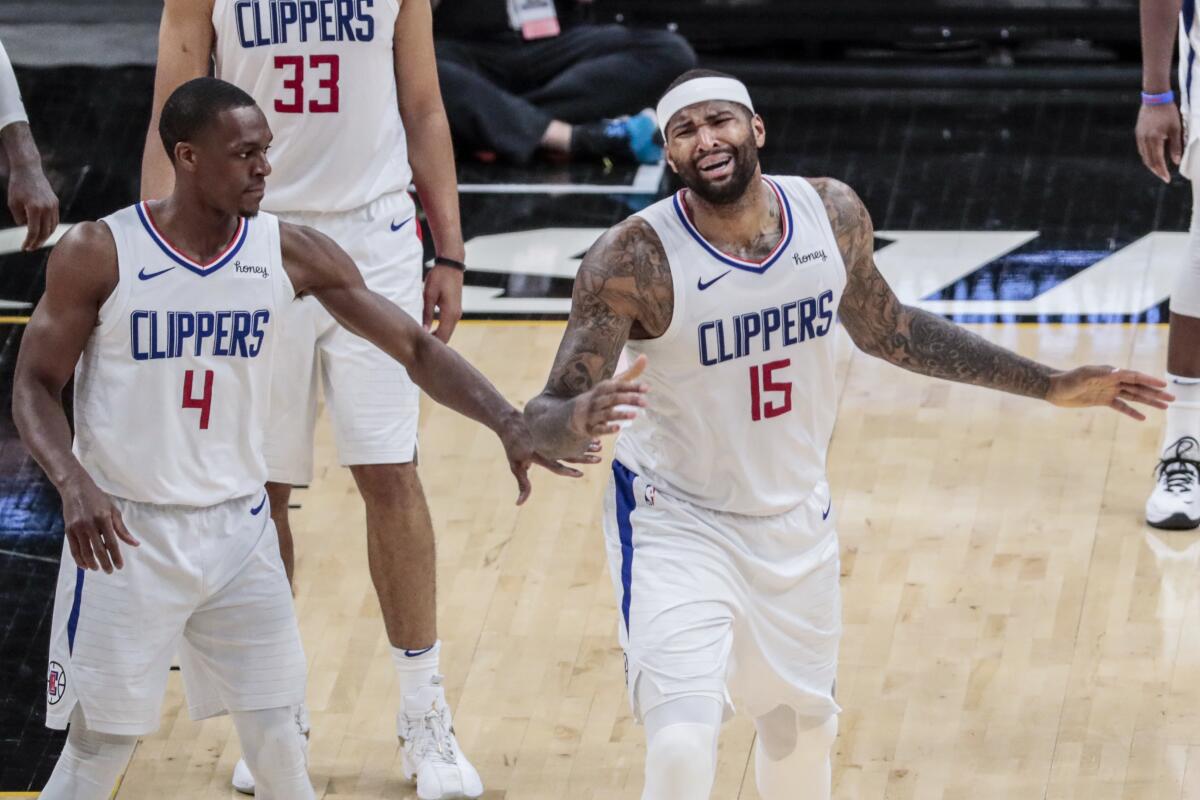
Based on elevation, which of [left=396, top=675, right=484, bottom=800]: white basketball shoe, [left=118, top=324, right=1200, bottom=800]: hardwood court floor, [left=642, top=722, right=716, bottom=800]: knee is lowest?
[left=118, top=324, right=1200, bottom=800]: hardwood court floor

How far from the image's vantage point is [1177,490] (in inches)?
237

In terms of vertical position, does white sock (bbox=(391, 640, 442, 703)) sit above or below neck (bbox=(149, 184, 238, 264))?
below

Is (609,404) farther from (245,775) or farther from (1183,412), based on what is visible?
(1183,412)

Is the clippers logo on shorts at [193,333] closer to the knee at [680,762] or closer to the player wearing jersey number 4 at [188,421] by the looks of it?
the player wearing jersey number 4 at [188,421]

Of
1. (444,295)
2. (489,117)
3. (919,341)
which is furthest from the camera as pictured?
(489,117)

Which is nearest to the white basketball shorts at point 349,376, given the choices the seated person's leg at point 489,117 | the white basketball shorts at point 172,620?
the white basketball shorts at point 172,620

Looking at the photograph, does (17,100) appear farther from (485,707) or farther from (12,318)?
(12,318)

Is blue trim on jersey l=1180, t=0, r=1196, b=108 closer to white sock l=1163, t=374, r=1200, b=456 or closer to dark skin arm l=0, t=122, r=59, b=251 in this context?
white sock l=1163, t=374, r=1200, b=456

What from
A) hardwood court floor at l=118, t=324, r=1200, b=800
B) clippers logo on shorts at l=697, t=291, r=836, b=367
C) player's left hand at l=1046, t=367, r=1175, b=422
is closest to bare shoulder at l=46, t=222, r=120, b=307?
clippers logo on shorts at l=697, t=291, r=836, b=367

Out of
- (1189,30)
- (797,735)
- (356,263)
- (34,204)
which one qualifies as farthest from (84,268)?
(1189,30)

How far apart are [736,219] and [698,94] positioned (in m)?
0.25

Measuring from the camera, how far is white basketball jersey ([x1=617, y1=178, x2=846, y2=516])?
160 inches

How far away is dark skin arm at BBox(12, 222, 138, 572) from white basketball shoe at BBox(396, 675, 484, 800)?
1.15m

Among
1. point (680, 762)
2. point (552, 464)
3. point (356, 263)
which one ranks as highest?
point (552, 464)
